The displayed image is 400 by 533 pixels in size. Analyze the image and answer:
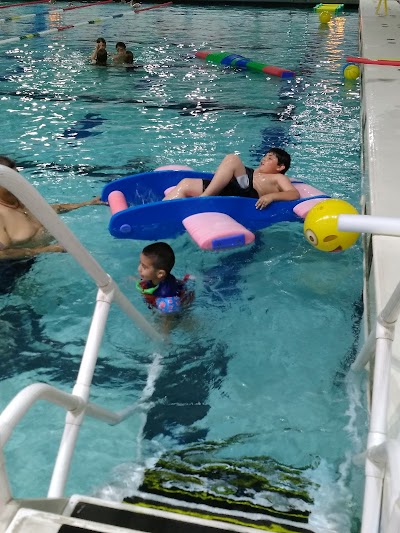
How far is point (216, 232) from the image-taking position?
148 inches

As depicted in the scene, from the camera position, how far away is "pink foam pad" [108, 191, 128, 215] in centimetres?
427

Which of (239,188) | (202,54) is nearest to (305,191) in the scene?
(239,188)

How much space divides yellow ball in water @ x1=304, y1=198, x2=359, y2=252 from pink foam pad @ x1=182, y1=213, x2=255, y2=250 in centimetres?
42

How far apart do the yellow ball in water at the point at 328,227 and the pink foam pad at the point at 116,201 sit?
4.48 ft

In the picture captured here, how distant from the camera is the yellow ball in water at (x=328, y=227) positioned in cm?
348

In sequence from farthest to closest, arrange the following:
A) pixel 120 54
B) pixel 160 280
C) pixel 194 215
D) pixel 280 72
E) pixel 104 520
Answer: pixel 120 54 < pixel 280 72 < pixel 194 215 < pixel 160 280 < pixel 104 520

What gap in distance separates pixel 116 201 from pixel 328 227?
161 centimetres

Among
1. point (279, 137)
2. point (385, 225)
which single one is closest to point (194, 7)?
point (279, 137)

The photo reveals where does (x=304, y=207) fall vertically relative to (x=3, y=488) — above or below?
below

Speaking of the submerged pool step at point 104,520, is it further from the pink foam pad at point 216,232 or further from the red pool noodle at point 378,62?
the red pool noodle at point 378,62

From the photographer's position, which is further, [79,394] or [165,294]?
[165,294]

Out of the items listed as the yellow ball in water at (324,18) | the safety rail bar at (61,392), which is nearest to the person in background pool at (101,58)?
the yellow ball in water at (324,18)

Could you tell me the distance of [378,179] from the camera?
12.8 feet

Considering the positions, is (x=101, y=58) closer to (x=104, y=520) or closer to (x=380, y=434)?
(x=380, y=434)
